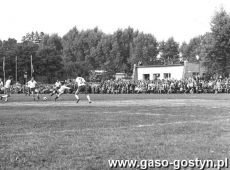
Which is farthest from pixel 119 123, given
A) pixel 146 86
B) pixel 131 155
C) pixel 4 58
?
pixel 4 58

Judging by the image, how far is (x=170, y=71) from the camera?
217ft

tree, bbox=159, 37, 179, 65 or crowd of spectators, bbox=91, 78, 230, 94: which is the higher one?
tree, bbox=159, 37, 179, 65

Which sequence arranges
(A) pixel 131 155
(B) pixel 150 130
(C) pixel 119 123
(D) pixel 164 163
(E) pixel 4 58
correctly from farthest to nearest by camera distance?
(E) pixel 4 58 < (C) pixel 119 123 < (B) pixel 150 130 < (A) pixel 131 155 < (D) pixel 164 163

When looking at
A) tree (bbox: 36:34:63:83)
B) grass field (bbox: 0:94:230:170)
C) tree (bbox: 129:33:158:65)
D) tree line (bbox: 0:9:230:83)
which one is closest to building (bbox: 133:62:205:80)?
tree line (bbox: 0:9:230:83)

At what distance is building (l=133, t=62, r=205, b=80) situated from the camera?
2530 inches

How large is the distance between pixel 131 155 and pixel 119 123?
5.39 metres

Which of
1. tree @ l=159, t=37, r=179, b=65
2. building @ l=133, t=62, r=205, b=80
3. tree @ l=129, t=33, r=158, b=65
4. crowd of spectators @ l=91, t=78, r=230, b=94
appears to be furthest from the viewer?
tree @ l=159, t=37, r=179, b=65

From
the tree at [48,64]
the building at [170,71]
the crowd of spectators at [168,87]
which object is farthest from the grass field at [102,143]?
the tree at [48,64]

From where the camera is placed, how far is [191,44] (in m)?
97.5

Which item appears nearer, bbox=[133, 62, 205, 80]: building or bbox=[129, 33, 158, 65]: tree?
bbox=[133, 62, 205, 80]: building

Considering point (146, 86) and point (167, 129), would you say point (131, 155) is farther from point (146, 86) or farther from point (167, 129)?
point (146, 86)

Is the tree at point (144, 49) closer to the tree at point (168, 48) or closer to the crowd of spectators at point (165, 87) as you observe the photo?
the tree at point (168, 48)

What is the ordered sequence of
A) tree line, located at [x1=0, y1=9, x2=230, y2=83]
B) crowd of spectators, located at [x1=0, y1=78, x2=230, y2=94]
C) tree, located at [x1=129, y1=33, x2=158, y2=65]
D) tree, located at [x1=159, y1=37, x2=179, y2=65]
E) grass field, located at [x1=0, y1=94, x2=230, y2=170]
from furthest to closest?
tree, located at [x1=159, y1=37, x2=179, y2=65]
tree, located at [x1=129, y1=33, x2=158, y2=65]
tree line, located at [x1=0, y1=9, x2=230, y2=83]
crowd of spectators, located at [x1=0, y1=78, x2=230, y2=94]
grass field, located at [x1=0, y1=94, x2=230, y2=170]

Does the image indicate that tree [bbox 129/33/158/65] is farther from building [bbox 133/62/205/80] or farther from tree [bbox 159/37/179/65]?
building [bbox 133/62/205/80]
